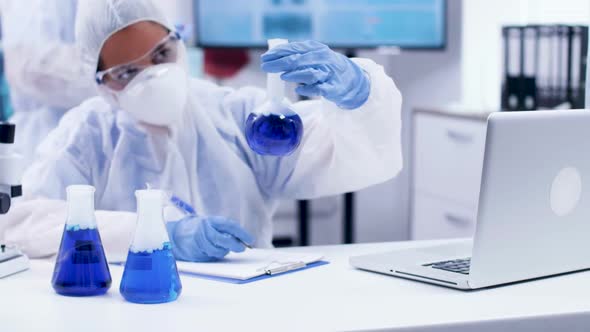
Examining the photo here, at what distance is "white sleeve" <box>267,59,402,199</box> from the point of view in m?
1.54

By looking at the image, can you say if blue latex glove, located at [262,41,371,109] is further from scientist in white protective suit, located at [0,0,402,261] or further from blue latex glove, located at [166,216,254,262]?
blue latex glove, located at [166,216,254,262]

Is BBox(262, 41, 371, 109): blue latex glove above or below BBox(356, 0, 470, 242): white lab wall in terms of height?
above

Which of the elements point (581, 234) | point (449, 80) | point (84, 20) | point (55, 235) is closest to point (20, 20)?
point (84, 20)

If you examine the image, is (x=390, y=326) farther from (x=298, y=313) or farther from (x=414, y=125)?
(x=414, y=125)

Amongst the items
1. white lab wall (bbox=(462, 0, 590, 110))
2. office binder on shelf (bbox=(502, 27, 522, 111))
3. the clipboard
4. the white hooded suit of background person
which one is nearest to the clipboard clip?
the clipboard

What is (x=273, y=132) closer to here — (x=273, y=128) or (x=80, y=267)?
(x=273, y=128)

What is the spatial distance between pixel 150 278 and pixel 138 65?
701 mm

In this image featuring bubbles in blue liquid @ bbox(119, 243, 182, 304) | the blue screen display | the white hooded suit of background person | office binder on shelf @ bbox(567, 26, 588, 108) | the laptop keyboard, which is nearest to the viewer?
bubbles in blue liquid @ bbox(119, 243, 182, 304)

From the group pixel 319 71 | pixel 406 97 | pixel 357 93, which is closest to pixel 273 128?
pixel 319 71

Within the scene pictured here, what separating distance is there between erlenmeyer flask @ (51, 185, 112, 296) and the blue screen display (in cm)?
228

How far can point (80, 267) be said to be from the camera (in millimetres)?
1122

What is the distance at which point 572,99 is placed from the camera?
292 centimetres

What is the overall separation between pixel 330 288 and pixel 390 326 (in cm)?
22

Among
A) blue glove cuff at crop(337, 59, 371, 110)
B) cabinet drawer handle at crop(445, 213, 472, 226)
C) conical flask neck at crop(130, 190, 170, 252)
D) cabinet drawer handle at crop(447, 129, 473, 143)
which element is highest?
blue glove cuff at crop(337, 59, 371, 110)
